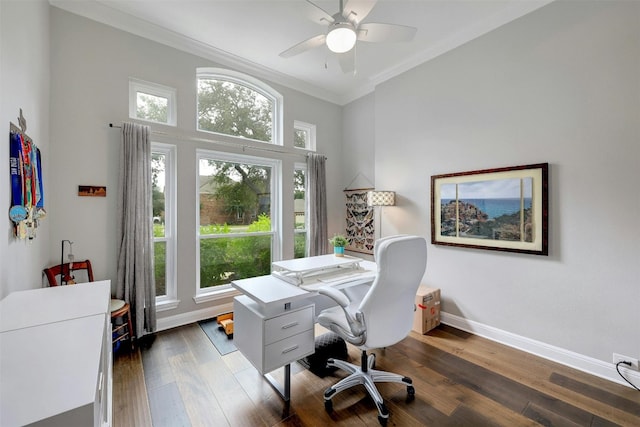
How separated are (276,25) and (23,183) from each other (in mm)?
2450

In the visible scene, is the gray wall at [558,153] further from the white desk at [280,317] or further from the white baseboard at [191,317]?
the white baseboard at [191,317]

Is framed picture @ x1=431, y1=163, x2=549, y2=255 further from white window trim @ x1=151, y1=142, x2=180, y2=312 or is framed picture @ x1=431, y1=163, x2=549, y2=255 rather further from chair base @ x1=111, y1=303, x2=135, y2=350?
chair base @ x1=111, y1=303, x2=135, y2=350

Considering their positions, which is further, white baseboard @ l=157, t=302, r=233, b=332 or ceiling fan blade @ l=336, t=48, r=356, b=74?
white baseboard @ l=157, t=302, r=233, b=332

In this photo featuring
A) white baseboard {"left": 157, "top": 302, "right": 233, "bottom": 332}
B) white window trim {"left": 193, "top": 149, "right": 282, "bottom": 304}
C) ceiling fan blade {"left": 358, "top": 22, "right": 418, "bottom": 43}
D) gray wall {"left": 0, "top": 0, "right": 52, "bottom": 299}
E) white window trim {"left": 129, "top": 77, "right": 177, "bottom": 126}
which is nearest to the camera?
gray wall {"left": 0, "top": 0, "right": 52, "bottom": 299}

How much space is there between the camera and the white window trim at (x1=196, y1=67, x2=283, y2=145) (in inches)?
127

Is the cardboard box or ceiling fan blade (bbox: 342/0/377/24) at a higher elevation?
ceiling fan blade (bbox: 342/0/377/24)

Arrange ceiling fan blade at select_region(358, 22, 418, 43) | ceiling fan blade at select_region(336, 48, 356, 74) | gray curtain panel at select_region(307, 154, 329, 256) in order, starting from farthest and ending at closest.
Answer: gray curtain panel at select_region(307, 154, 329, 256) < ceiling fan blade at select_region(336, 48, 356, 74) < ceiling fan blade at select_region(358, 22, 418, 43)

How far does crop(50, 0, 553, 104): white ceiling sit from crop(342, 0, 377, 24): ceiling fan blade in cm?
28

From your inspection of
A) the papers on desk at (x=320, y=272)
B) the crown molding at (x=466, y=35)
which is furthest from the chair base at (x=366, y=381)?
the crown molding at (x=466, y=35)

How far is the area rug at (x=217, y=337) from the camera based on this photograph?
2.49 m

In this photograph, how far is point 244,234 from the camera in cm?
353

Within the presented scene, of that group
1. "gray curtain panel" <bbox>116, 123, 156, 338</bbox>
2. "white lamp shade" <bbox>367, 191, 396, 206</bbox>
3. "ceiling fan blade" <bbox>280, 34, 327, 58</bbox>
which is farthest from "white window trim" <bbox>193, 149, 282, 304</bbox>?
"ceiling fan blade" <bbox>280, 34, 327, 58</bbox>

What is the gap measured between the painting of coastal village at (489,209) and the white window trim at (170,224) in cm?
305

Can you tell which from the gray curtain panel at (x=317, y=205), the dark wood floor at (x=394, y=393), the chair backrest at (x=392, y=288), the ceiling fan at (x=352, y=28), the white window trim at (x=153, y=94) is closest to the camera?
the chair backrest at (x=392, y=288)
